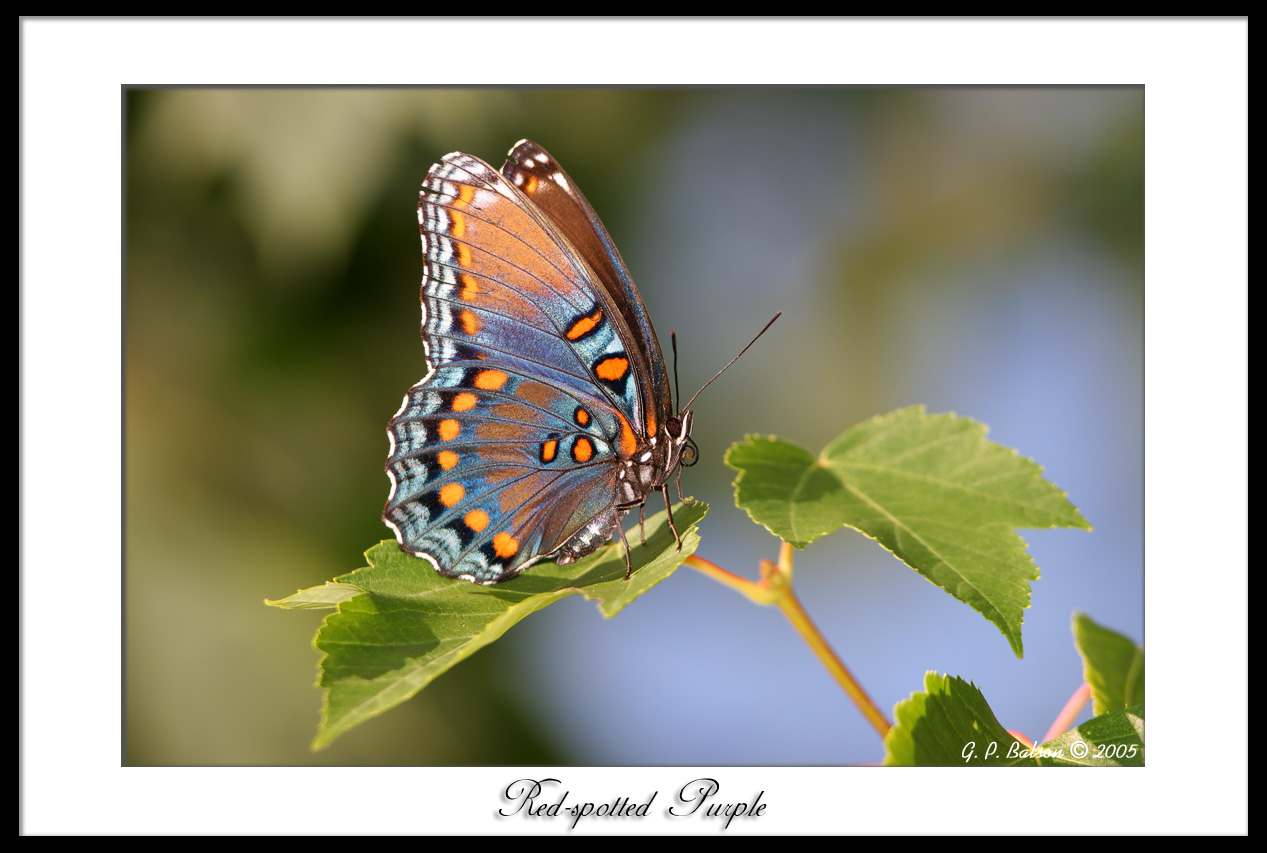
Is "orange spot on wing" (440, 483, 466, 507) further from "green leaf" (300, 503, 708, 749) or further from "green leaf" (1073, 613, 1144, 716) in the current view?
"green leaf" (1073, 613, 1144, 716)

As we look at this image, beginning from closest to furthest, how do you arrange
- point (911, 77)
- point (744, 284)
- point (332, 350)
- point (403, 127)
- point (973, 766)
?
point (973, 766) → point (911, 77) → point (403, 127) → point (332, 350) → point (744, 284)

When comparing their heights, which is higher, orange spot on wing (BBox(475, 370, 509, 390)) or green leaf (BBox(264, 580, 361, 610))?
orange spot on wing (BBox(475, 370, 509, 390))

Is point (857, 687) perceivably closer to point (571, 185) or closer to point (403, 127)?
point (571, 185)

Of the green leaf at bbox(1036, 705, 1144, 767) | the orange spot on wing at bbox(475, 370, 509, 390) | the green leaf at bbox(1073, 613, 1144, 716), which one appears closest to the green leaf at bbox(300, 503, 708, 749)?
the orange spot on wing at bbox(475, 370, 509, 390)

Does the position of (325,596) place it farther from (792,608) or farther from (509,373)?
(792,608)

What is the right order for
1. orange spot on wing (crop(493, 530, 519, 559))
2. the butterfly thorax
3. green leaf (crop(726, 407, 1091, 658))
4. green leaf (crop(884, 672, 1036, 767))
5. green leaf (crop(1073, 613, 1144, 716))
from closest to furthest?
green leaf (crop(884, 672, 1036, 767)) → green leaf (crop(726, 407, 1091, 658)) → orange spot on wing (crop(493, 530, 519, 559)) → the butterfly thorax → green leaf (crop(1073, 613, 1144, 716))

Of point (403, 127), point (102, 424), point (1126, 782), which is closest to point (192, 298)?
point (403, 127)

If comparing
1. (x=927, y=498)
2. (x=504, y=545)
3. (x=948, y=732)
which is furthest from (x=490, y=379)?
(x=948, y=732)

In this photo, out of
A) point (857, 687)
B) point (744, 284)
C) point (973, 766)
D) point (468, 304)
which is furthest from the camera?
point (744, 284)
